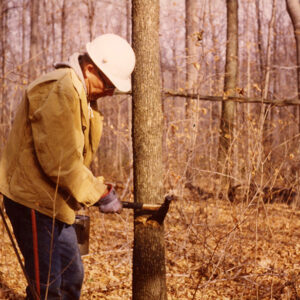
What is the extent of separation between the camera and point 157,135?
10.2 feet

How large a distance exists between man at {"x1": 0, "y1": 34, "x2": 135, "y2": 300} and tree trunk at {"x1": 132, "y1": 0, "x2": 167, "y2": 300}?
1.10ft

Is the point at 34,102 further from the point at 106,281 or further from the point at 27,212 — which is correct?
the point at 106,281

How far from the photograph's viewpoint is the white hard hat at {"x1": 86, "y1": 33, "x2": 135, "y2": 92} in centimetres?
264

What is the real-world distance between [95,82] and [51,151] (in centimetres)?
61

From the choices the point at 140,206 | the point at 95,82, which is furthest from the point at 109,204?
the point at 95,82

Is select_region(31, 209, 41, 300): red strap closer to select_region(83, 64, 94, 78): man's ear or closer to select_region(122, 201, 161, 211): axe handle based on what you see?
select_region(122, 201, 161, 211): axe handle

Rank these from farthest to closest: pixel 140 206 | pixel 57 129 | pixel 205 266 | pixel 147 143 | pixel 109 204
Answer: pixel 205 266, pixel 147 143, pixel 140 206, pixel 109 204, pixel 57 129

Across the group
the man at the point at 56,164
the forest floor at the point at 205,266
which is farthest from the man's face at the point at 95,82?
the forest floor at the point at 205,266

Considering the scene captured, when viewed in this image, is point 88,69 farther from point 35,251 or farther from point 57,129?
point 35,251

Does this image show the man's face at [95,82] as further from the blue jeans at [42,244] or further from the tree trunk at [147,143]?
the blue jeans at [42,244]

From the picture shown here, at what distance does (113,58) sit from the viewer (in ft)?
8.83

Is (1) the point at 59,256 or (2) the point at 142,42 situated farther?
(2) the point at 142,42

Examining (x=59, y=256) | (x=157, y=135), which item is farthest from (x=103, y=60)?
(x=59, y=256)

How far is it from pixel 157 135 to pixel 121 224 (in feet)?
14.4
